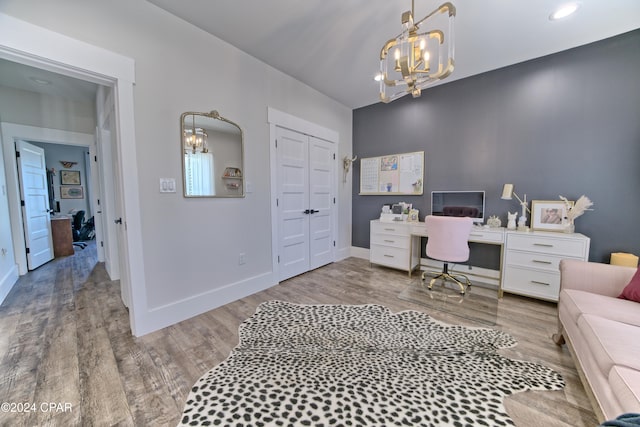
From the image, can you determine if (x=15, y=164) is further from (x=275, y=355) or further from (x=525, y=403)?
(x=525, y=403)

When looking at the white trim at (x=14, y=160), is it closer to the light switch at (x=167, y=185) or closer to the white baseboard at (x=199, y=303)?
the light switch at (x=167, y=185)

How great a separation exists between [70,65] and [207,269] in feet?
6.05

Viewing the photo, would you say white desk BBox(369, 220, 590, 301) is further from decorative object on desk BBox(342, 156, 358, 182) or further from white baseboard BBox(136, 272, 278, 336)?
white baseboard BBox(136, 272, 278, 336)

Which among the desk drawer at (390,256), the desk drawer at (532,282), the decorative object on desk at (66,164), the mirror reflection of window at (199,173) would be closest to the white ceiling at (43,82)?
the mirror reflection of window at (199,173)

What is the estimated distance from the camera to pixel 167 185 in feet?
6.72

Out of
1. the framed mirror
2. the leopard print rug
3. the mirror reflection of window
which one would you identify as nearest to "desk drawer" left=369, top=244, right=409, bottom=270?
the leopard print rug

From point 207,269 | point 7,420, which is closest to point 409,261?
point 207,269

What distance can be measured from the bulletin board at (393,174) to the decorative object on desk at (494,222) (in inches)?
37.5

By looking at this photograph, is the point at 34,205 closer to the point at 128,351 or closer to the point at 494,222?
the point at 128,351

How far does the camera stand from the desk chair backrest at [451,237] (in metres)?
2.60

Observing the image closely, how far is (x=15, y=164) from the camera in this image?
3.25 meters

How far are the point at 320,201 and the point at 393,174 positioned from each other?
1.30 m

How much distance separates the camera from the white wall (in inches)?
68.9

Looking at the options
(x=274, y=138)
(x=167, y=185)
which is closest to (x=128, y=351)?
(x=167, y=185)
